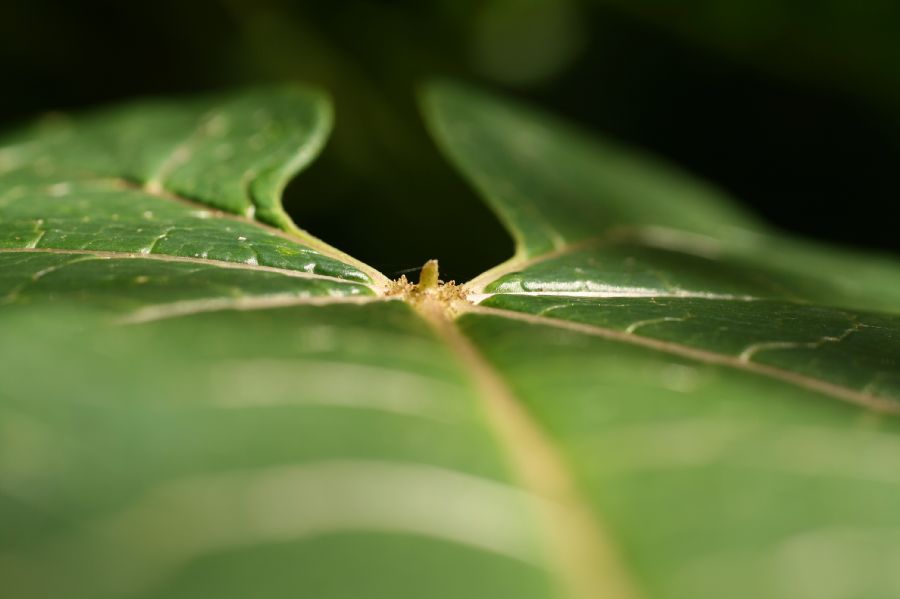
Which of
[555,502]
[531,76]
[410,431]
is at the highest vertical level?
[531,76]

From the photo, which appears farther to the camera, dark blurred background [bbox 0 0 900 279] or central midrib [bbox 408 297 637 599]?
dark blurred background [bbox 0 0 900 279]

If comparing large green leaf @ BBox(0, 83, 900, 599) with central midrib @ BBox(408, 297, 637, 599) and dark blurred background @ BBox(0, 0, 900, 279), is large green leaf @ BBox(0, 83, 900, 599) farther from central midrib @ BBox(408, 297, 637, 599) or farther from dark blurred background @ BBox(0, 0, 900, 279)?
dark blurred background @ BBox(0, 0, 900, 279)

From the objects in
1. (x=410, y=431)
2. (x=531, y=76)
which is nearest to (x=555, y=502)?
(x=410, y=431)

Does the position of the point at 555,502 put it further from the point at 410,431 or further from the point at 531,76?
the point at 531,76

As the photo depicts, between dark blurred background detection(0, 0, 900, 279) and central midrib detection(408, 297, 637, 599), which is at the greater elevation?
dark blurred background detection(0, 0, 900, 279)

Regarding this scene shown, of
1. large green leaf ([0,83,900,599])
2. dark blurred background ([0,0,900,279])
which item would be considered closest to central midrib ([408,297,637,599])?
large green leaf ([0,83,900,599])

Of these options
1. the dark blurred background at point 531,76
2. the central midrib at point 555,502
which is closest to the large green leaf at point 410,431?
the central midrib at point 555,502
